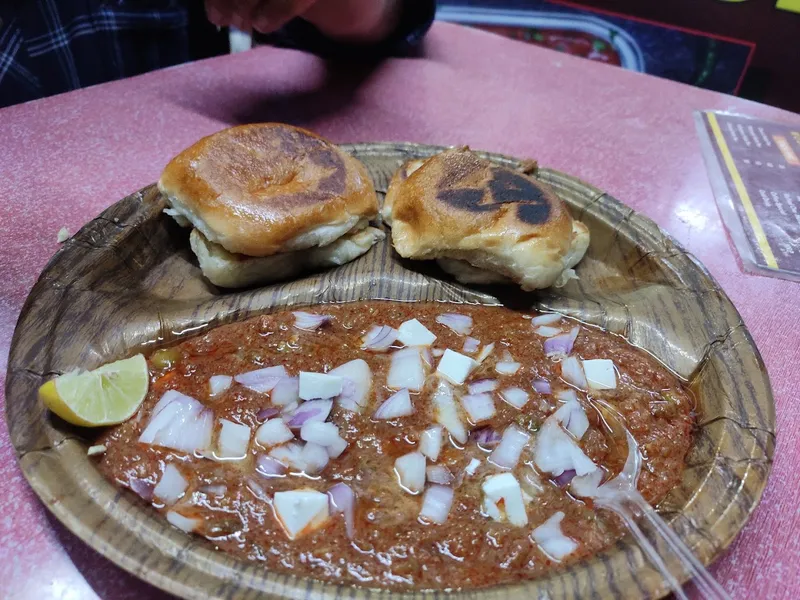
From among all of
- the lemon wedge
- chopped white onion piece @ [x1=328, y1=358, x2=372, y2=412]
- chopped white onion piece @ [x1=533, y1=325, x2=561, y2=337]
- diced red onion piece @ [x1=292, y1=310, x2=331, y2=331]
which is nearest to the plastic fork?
chopped white onion piece @ [x1=533, y1=325, x2=561, y2=337]

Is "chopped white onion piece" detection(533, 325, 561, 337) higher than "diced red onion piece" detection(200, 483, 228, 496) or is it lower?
higher

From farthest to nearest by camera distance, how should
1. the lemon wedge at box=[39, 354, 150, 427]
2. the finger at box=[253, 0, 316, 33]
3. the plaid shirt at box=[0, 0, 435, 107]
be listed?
1. the plaid shirt at box=[0, 0, 435, 107]
2. the finger at box=[253, 0, 316, 33]
3. the lemon wedge at box=[39, 354, 150, 427]

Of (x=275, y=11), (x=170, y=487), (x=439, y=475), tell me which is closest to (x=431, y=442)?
(x=439, y=475)

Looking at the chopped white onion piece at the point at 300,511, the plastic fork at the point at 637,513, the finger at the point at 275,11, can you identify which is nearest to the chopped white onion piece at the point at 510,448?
the plastic fork at the point at 637,513

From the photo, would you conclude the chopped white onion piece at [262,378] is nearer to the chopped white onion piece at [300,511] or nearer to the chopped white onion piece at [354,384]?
A: the chopped white onion piece at [354,384]

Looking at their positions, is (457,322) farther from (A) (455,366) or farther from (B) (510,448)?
(B) (510,448)

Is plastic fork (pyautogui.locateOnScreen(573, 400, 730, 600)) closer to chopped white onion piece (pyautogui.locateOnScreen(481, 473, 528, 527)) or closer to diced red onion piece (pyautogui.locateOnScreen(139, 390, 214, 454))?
chopped white onion piece (pyautogui.locateOnScreen(481, 473, 528, 527))

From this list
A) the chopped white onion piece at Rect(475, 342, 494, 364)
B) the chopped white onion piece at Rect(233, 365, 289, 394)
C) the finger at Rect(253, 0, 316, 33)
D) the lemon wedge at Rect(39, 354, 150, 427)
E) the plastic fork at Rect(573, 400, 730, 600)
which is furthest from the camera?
the finger at Rect(253, 0, 316, 33)
